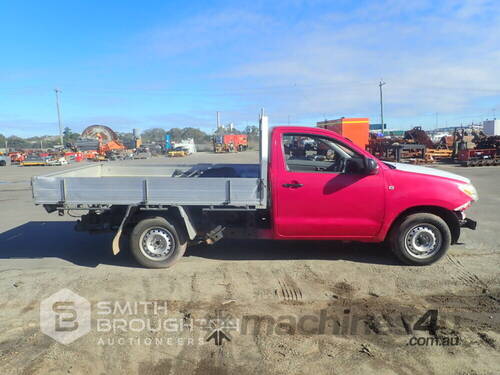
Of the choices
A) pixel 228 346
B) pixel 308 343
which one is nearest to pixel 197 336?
pixel 228 346

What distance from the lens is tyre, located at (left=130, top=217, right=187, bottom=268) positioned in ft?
17.6

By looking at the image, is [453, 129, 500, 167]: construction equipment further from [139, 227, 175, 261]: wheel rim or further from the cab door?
[139, 227, 175, 261]: wheel rim

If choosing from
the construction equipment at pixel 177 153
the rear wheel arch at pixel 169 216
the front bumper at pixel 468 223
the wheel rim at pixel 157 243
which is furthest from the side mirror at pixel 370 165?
the construction equipment at pixel 177 153

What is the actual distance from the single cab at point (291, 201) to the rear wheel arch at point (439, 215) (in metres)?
0.01

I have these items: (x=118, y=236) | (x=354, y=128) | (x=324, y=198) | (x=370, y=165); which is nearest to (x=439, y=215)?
(x=370, y=165)

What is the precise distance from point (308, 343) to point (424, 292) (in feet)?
6.35

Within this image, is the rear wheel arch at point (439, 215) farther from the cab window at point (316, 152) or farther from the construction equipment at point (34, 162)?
the construction equipment at point (34, 162)

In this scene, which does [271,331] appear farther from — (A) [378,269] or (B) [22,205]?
(B) [22,205]

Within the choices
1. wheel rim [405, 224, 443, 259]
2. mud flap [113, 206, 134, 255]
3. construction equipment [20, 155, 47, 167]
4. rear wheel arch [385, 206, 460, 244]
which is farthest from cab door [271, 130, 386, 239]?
construction equipment [20, 155, 47, 167]

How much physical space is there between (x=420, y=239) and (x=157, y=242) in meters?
3.83

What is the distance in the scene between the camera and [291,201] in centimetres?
520

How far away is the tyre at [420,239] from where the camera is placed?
5.25 metres

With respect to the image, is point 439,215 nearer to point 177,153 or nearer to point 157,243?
point 157,243

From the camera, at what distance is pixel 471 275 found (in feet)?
16.7
